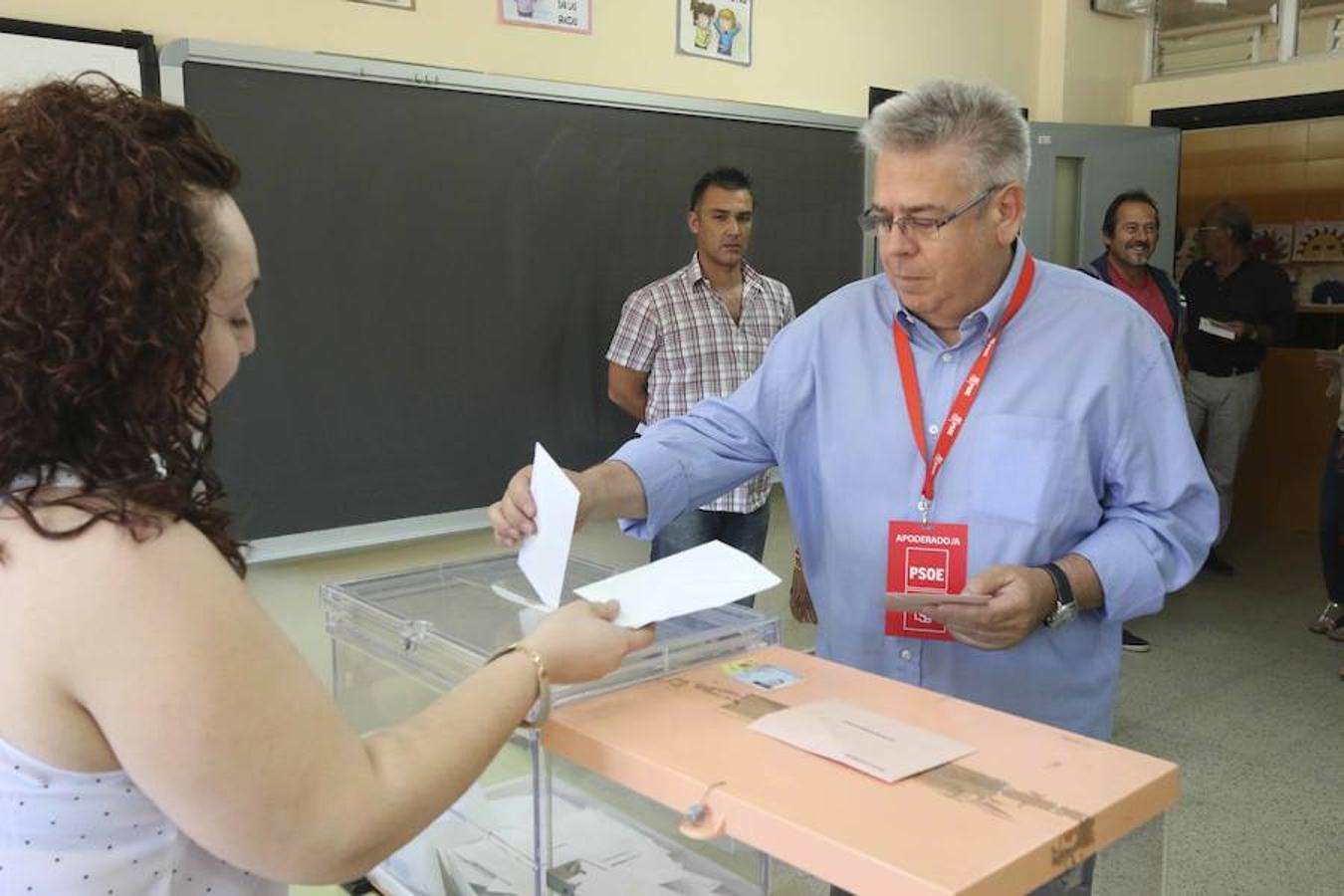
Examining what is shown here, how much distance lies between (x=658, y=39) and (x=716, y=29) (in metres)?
0.25

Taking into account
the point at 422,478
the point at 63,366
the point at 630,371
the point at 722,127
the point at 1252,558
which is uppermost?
the point at 722,127

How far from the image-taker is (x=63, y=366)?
29.5 inches

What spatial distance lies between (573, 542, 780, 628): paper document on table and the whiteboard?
1.93m

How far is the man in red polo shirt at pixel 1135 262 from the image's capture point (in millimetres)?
4574

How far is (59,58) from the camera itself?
2.54 m

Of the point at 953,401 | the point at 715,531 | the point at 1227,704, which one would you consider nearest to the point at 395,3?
the point at 715,531

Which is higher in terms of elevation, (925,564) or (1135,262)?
(1135,262)

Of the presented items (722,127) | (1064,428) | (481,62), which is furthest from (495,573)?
(722,127)

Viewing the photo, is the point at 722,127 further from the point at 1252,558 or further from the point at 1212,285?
the point at 1252,558

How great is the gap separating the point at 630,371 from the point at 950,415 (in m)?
1.90

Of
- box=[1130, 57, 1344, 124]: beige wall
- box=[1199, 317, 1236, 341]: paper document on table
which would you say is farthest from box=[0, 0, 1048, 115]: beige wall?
box=[1199, 317, 1236, 341]: paper document on table

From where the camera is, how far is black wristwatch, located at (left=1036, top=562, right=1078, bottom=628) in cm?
145

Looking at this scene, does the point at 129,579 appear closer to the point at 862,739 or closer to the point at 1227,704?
the point at 862,739

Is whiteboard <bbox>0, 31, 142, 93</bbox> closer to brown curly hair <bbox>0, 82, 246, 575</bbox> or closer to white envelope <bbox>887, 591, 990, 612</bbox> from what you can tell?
brown curly hair <bbox>0, 82, 246, 575</bbox>
